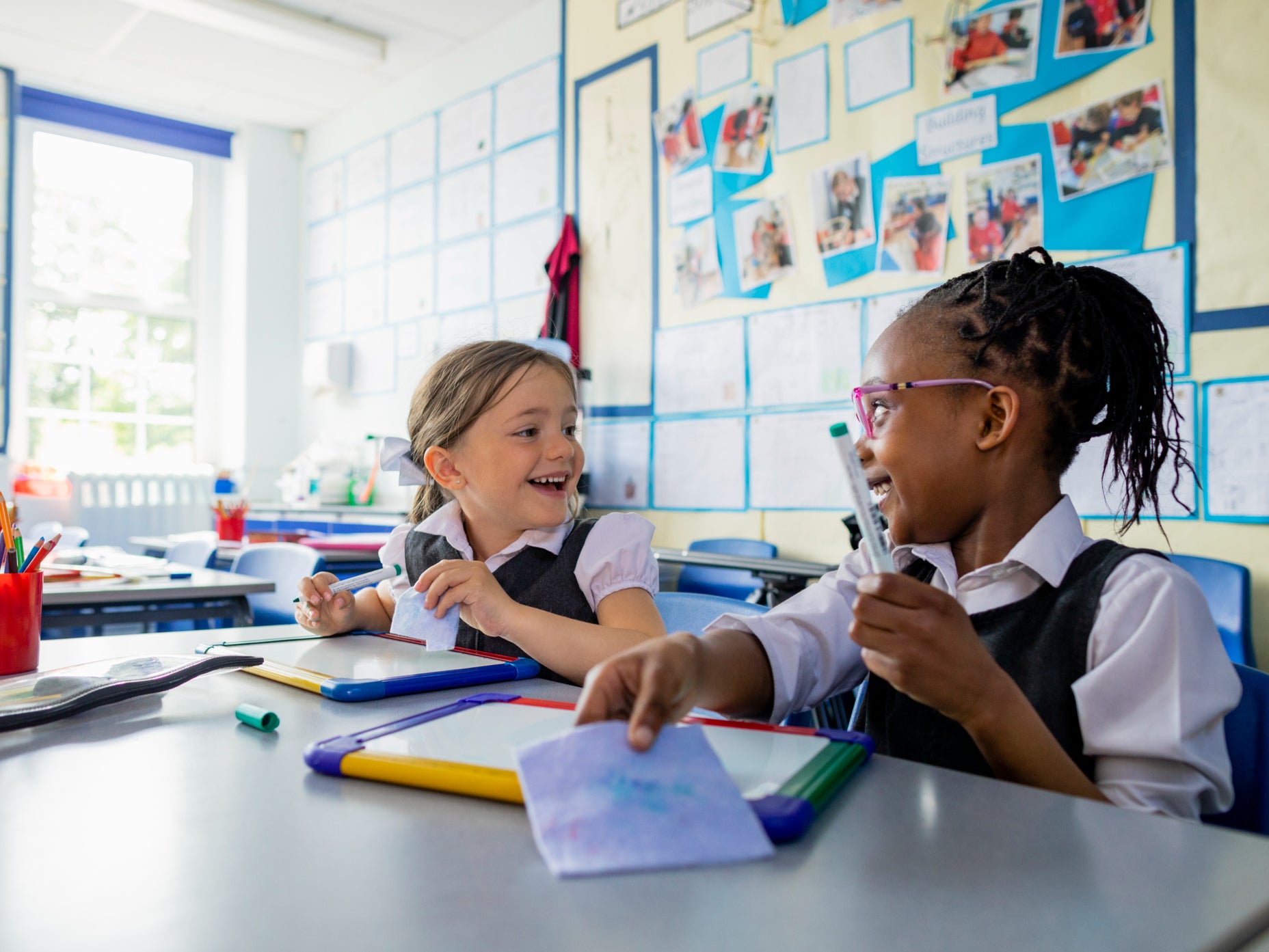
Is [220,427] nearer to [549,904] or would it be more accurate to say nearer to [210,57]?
[210,57]

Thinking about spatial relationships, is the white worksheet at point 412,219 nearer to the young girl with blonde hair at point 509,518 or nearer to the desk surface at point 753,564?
the desk surface at point 753,564

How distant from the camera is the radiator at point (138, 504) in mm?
4980

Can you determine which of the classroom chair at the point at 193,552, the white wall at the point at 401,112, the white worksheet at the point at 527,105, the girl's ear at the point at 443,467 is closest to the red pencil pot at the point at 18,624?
the girl's ear at the point at 443,467

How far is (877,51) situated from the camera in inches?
113

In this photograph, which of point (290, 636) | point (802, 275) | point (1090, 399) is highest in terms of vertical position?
point (802, 275)

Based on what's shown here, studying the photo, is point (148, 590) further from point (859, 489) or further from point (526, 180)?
point (526, 180)

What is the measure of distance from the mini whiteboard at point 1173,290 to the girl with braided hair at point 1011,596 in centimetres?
148

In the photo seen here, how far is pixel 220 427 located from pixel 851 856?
19.7 ft

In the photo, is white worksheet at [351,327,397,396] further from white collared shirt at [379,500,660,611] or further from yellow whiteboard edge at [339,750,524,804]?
yellow whiteboard edge at [339,750,524,804]

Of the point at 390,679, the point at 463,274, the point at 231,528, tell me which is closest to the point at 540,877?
the point at 390,679

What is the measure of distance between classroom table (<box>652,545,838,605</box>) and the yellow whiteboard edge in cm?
193

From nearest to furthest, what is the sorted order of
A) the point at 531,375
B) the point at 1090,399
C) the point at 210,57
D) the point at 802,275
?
1. the point at 1090,399
2. the point at 531,375
3. the point at 802,275
4. the point at 210,57

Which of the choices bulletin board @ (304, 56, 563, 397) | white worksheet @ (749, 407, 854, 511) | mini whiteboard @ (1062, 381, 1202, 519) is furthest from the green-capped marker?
bulletin board @ (304, 56, 563, 397)

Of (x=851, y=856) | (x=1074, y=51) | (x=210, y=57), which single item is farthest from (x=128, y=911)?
(x=210, y=57)
